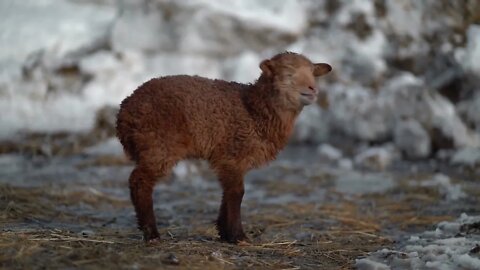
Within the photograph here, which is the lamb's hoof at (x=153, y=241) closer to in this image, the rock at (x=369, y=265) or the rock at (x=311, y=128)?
the rock at (x=369, y=265)

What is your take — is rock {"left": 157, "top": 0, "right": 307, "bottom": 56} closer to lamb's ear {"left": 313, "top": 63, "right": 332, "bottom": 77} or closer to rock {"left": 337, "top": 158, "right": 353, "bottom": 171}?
rock {"left": 337, "top": 158, "right": 353, "bottom": 171}

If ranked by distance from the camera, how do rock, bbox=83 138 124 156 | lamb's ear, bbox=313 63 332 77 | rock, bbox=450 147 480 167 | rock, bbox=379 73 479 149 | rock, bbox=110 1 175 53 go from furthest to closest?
rock, bbox=110 1 175 53, rock, bbox=379 73 479 149, rock, bbox=83 138 124 156, rock, bbox=450 147 480 167, lamb's ear, bbox=313 63 332 77

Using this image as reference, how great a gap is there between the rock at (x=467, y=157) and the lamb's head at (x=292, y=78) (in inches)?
186

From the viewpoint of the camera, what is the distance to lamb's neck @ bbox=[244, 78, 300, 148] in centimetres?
527

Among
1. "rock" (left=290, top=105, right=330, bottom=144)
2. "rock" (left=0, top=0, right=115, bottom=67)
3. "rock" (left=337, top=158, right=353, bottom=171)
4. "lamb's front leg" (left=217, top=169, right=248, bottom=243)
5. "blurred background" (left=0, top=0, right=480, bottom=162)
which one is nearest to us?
"lamb's front leg" (left=217, top=169, right=248, bottom=243)

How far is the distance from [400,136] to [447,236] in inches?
185

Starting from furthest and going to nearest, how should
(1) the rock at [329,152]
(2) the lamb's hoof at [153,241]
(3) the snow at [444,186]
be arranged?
(1) the rock at [329,152] → (3) the snow at [444,186] → (2) the lamb's hoof at [153,241]

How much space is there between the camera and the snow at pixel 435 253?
4461 millimetres

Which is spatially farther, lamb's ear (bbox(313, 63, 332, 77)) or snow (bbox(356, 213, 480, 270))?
lamb's ear (bbox(313, 63, 332, 77))

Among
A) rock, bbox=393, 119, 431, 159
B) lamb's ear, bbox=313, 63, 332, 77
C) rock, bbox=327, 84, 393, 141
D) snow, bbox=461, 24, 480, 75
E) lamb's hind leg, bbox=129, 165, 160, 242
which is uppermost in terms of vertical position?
snow, bbox=461, 24, 480, 75

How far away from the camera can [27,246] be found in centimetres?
421

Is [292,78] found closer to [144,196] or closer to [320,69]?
[320,69]

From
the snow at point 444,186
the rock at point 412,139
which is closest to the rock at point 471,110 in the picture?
the rock at point 412,139

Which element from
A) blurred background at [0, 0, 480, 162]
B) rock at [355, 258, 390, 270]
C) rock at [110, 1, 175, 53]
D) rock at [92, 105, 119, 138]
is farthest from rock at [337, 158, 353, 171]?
rock at [355, 258, 390, 270]
